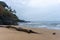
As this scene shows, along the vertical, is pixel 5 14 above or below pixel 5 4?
below

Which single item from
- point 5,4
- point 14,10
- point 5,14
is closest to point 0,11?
point 5,14

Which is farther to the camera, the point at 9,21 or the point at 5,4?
the point at 5,4

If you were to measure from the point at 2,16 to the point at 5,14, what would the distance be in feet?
9.15

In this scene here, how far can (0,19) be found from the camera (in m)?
37.9

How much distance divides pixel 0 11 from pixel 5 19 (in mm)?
3088

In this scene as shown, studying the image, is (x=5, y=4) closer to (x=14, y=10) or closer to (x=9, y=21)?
(x=14, y=10)

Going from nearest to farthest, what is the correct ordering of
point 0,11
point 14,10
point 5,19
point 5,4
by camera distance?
point 0,11
point 5,19
point 5,4
point 14,10

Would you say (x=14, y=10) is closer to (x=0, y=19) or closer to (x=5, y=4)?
(x=5, y=4)

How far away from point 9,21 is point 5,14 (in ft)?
11.9

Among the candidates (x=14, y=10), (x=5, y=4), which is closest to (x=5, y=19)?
(x=5, y=4)

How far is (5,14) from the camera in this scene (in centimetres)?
4150

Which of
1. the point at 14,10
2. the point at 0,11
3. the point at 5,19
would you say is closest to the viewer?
the point at 0,11

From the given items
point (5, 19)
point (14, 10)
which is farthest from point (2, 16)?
point (14, 10)

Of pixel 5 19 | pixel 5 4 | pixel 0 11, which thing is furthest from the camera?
pixel 5 4
